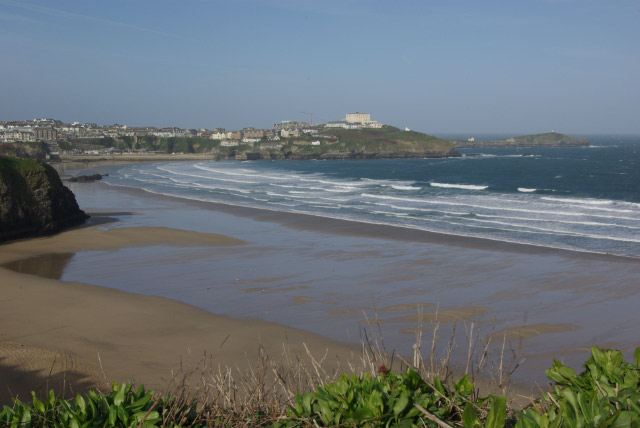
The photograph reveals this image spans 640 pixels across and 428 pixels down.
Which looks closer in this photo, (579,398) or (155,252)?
(579,398)

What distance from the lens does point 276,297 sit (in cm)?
1345

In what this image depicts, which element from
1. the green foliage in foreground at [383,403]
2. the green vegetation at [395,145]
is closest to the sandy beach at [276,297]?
the green foliage in foreground at [383,403]

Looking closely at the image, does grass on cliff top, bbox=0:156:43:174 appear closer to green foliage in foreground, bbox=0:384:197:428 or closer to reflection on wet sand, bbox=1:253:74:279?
reflection on wet sand, bbox=1:253:74:279

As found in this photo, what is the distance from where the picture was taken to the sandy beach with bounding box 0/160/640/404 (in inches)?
388

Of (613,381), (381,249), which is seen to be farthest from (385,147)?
(613,381)

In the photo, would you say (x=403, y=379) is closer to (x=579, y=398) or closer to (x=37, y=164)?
(x=579, y=398)

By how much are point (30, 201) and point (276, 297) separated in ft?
46.3

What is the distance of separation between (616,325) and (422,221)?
14.7 meters

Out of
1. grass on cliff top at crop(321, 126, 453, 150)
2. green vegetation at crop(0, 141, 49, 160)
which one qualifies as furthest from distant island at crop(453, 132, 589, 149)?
green vegetation at crop(0, 141, 49, 160)

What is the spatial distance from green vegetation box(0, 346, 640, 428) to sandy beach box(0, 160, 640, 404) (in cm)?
204

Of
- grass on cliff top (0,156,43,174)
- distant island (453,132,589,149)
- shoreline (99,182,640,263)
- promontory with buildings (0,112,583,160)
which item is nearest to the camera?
shoreline (99,182,640,263)

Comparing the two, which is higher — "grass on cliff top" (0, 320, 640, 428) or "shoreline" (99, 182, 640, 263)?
"grass on cliff top" (0, 320, 640, 428)

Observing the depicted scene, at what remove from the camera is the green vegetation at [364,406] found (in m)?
3.00

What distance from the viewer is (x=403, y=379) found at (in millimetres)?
3430
